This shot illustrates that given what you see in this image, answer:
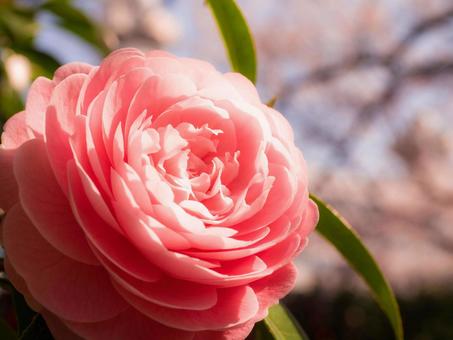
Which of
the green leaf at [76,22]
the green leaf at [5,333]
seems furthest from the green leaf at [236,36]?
the green leaf at [76,22]

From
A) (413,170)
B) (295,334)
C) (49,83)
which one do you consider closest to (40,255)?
(49,83)

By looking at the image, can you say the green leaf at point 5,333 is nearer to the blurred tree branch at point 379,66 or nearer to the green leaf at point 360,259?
the green leaf at point 360,259

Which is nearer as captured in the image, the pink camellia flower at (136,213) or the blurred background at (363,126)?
the pink camellia flower at (136,213)

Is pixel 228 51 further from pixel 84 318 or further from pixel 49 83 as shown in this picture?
pixel 84 318

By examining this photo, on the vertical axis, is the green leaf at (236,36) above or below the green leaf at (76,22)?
above

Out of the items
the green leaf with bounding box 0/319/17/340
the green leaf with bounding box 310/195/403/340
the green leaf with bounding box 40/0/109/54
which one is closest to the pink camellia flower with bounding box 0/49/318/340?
the green leaf with bounding box 0/319/17/340

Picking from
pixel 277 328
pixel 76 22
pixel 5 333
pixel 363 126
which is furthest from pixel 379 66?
pixel 5 333
